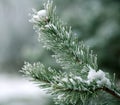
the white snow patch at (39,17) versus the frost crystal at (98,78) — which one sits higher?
the white snow patch at (39,17)

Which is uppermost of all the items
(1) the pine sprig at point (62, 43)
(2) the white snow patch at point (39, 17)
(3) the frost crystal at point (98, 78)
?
(2) the white snow patch at point (39, 17)

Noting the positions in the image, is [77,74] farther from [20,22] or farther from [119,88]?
[20,22]

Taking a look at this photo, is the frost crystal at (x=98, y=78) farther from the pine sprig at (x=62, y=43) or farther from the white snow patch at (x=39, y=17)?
the white snow patch at (x=39, y=17)

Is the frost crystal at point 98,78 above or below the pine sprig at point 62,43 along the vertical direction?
below

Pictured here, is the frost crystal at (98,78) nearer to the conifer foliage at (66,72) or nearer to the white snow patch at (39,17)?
the conifer foliage at (66,72)

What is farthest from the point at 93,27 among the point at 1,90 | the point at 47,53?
the point at 1,90

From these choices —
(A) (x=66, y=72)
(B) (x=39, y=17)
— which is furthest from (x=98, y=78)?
(B) (x=39, y=17)

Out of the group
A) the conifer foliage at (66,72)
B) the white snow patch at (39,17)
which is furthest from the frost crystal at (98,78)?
the white snow patch at (39,17)

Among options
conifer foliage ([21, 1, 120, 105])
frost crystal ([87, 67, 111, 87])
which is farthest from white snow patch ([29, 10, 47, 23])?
frost crystal ([87, 67, 111, 87])

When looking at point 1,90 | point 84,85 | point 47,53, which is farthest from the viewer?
point 1,90
